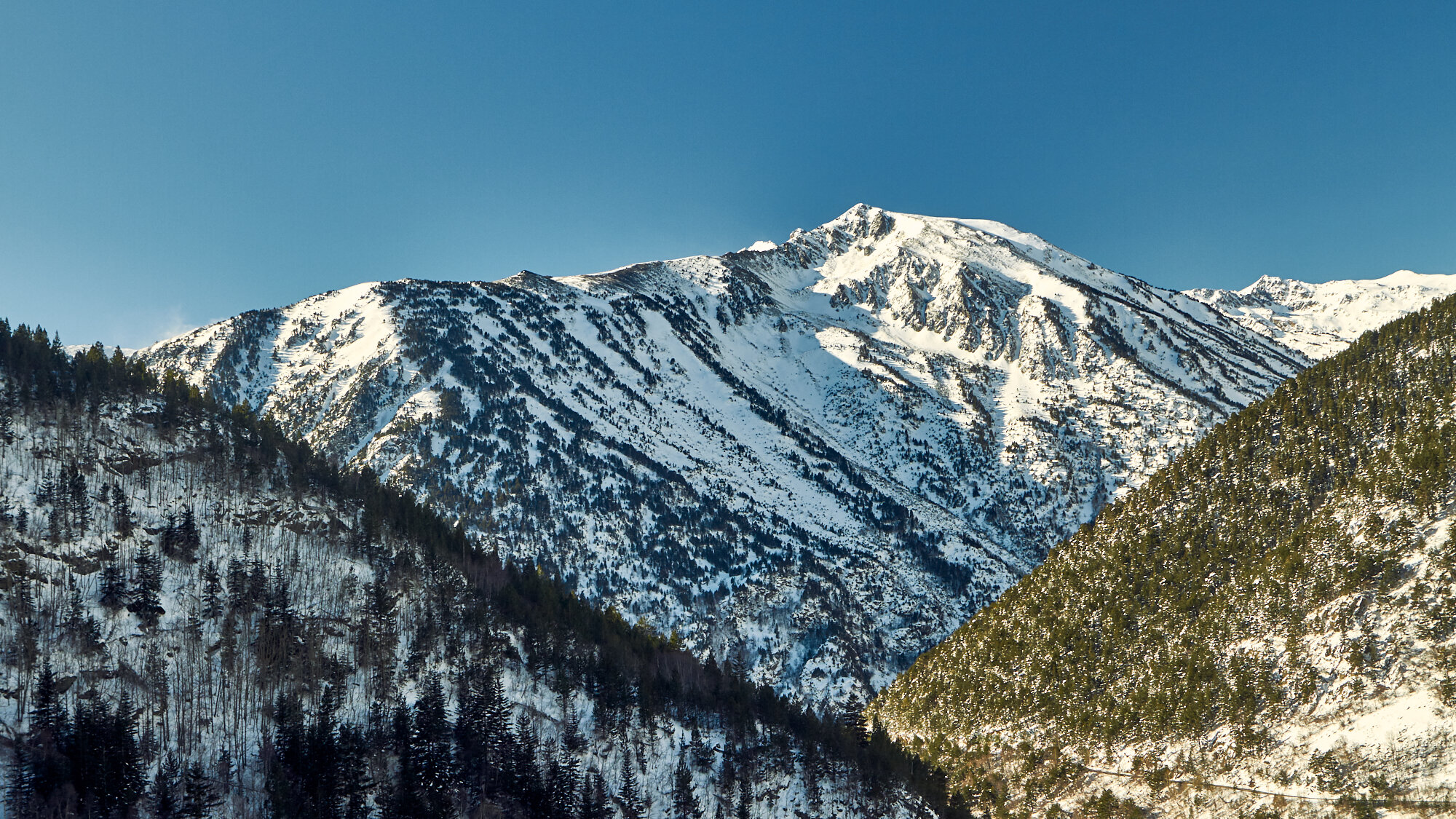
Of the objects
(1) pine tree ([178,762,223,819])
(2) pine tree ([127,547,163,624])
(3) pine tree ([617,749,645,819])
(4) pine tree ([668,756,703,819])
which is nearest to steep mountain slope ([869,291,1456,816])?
(4) pine tree ([668,756,703,819])

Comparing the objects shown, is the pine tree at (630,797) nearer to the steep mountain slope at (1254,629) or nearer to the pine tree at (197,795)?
the pine tree at (197,795)

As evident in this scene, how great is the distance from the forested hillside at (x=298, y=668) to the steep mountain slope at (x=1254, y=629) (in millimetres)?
18867

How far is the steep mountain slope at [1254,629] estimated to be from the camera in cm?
9062

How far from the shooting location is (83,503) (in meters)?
114

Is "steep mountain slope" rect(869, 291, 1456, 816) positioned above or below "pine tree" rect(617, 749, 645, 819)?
above

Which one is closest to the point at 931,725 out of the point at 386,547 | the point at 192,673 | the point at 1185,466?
the point at 1185,466

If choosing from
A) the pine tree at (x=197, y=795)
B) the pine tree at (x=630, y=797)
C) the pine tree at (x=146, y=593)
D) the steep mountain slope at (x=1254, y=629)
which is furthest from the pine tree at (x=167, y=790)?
the steep mountain slope at (x=1254, y=629)

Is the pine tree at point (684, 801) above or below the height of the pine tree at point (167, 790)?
below

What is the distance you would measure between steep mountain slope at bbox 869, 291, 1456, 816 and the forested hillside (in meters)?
18.9

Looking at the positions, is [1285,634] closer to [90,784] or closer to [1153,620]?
[1153,620]

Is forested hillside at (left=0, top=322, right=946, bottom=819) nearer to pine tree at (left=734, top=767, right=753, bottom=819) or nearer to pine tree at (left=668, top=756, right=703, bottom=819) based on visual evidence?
pine tree at (left=668, top=756, right=703, bottom=819)

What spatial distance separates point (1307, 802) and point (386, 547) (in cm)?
12310

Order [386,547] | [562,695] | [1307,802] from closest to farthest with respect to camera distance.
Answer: [1307,802] < [562,695] < [386,547]

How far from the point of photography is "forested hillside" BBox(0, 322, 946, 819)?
89.4 metres
